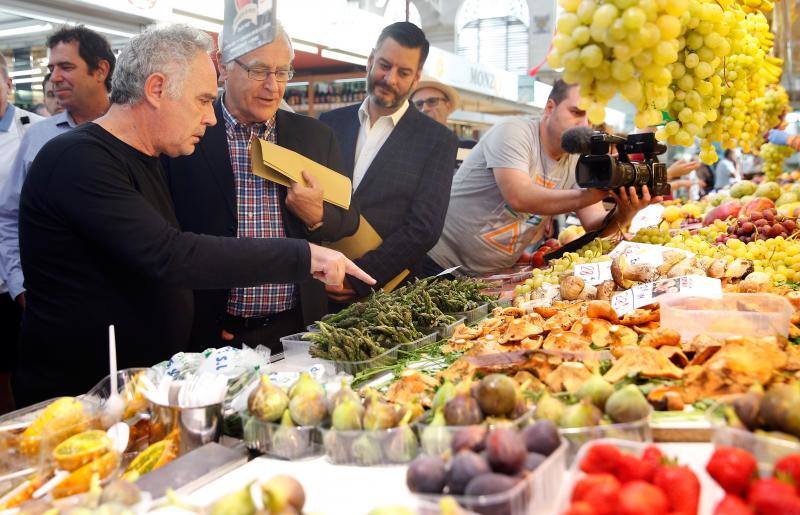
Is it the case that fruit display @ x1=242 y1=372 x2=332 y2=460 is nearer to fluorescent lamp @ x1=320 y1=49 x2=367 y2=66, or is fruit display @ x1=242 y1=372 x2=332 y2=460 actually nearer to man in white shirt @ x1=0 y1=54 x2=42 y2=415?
man in white shirt @ x1=0 y1=54 x2=42 y2=415

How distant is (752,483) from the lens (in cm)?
94

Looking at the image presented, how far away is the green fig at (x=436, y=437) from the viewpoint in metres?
1.21

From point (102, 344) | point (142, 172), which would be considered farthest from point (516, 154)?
point (102, 344)

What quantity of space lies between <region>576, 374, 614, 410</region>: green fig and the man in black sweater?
2.98 feet

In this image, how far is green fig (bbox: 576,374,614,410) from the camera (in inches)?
51.5

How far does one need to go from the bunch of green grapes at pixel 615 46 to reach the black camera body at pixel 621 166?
106cm

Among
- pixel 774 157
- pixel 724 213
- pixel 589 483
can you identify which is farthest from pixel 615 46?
pixel 774 157

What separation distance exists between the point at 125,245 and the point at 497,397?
44.0 inches

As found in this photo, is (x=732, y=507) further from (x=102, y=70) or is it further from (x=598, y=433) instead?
(x=102, y=70)

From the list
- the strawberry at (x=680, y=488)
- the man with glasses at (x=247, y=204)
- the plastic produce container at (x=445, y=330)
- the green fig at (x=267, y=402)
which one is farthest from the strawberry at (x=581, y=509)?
the man with glasses at (x=247, y=204)

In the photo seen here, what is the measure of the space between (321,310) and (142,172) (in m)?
0.97

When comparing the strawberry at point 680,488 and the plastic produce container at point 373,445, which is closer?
the strawberry at point 680,488

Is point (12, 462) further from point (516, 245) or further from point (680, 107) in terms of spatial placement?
point (516, 245)

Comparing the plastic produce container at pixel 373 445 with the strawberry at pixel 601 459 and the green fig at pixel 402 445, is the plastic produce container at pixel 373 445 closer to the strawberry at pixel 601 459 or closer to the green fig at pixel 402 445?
the green fig at pixel 402 445
